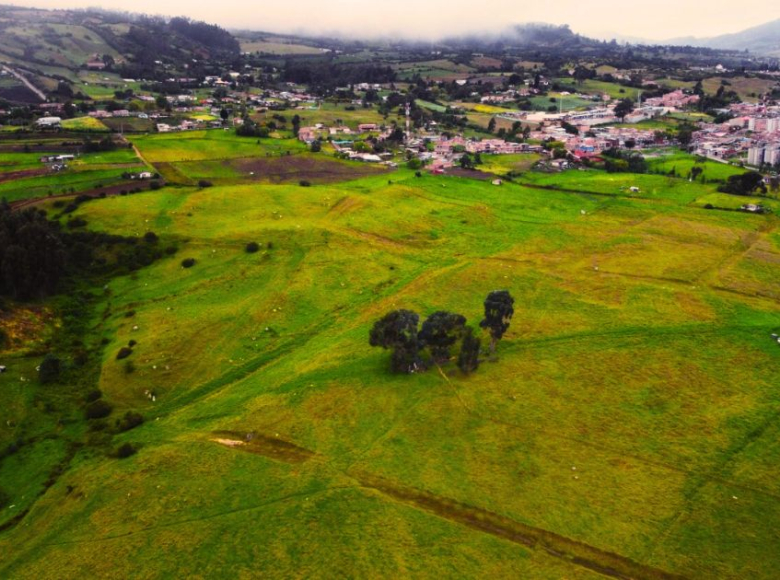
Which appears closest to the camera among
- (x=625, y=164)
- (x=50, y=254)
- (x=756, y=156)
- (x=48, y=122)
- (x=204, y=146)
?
(x=50, y=254)

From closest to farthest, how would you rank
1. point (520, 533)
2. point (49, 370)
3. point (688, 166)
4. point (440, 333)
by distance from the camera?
point (520, 533) < point (49, 370) < point (440, 333) < point (688, 166)

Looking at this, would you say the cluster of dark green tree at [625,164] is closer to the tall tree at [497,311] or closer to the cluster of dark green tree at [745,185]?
the cluster of dark green tree at [745,185]

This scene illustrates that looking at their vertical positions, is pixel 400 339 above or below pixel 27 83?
below

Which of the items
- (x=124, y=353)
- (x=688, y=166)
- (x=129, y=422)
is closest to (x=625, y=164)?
(x=688, y=166)

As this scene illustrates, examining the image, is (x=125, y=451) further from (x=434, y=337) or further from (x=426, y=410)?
(x=434, y=337)

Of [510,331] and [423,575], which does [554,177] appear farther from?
[423,575]

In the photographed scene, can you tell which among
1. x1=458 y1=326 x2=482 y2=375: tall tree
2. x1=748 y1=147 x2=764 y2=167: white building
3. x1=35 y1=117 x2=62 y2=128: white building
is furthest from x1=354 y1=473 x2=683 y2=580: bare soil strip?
x1=35 y1=117 x2=62 y2=128: white building

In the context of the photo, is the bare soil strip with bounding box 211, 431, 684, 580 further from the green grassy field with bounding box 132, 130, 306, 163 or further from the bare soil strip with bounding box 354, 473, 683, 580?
the green grassy field with bounding box 132, 130, 306, 163
